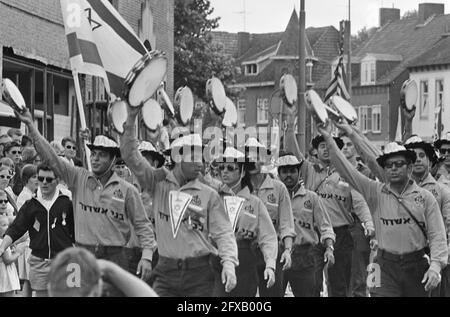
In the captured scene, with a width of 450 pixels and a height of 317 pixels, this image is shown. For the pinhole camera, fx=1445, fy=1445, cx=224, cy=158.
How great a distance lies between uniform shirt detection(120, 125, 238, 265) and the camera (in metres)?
11.4

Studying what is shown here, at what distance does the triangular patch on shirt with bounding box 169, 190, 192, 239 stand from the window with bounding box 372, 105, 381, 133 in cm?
7550

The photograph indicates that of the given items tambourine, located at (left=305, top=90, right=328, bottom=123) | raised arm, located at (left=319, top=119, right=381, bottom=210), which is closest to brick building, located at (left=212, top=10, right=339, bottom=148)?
tambourine, located at (left=305, top=90, right=328, bottom=123)

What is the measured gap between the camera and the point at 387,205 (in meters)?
12.4

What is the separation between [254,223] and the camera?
1350cm

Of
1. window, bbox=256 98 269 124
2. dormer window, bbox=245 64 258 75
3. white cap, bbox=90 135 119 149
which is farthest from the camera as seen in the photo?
dormer window, bbox=245 64 258 75

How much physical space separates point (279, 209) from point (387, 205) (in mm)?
2375

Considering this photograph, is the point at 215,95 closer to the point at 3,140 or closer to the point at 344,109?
the point at 344,109

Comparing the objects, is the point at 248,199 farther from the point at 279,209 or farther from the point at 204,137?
the point at 204,137

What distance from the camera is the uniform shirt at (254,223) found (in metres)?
13.3

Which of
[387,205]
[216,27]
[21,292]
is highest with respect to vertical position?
[216,27]

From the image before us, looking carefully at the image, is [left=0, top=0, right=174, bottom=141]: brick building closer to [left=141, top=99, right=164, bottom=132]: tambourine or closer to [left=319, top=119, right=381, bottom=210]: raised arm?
[left=141, top=99, right=164, bottom=132]: tambourine

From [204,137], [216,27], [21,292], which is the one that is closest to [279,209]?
[204,137]

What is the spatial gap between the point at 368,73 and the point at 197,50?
2905 centimetres

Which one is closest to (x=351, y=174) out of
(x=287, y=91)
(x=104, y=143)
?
(x=104, y=143)
